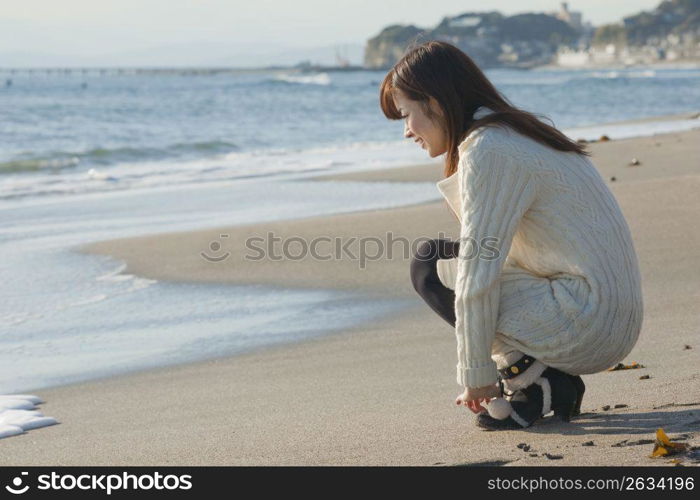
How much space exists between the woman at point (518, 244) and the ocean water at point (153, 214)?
5.89 ft

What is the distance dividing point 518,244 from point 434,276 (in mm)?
245

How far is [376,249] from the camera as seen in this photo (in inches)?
246

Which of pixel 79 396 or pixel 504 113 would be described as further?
pixel 79 396

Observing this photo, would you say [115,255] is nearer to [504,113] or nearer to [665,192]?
[665,192]

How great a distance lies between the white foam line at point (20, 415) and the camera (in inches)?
121

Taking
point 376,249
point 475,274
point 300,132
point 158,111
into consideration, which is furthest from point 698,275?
point 158,111

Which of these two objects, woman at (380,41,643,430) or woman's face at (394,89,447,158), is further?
woman's face at (394,89,447,158)

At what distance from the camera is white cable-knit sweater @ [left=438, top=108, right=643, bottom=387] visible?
2.42 metres

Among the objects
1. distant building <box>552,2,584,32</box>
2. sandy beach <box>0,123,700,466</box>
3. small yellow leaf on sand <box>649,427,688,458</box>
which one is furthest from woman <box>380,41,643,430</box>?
distant building <box>552,2,584,32</box>

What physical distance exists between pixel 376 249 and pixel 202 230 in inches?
62.3

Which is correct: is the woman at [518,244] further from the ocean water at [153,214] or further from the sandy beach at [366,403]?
the ocean water at [153,214]

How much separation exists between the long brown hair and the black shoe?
59 centimetres

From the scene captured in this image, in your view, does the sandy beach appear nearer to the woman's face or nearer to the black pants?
the black pants

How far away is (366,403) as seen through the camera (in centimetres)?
317
